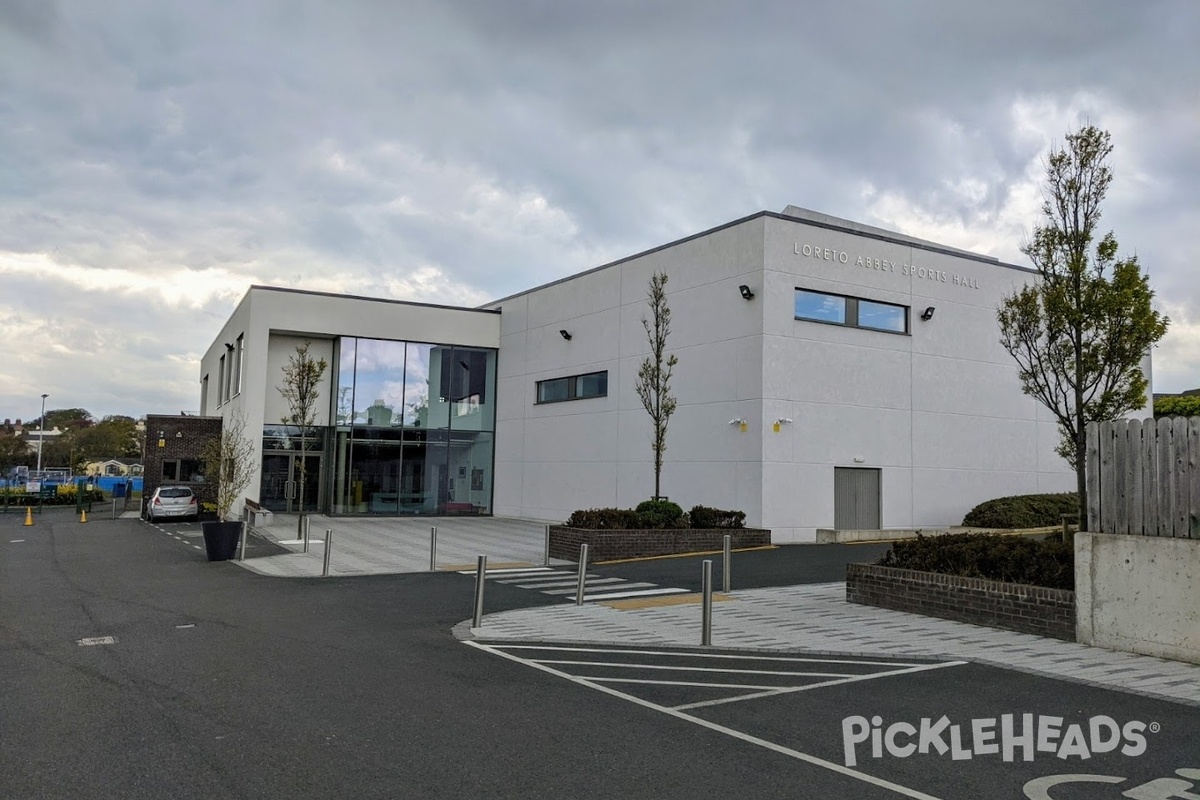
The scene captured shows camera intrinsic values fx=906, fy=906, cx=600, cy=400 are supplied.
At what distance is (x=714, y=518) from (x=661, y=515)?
149 cm

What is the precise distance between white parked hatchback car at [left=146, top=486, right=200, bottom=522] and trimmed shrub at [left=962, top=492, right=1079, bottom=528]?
26490 millimetres

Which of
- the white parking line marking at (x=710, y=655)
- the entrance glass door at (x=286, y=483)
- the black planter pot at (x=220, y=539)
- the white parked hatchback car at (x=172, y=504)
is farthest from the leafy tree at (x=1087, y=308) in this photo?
the white parked hatchback car at (x=172, y=504)

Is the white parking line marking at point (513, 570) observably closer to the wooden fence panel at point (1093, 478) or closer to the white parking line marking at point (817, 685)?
the white parking line marking at point (817, 685)

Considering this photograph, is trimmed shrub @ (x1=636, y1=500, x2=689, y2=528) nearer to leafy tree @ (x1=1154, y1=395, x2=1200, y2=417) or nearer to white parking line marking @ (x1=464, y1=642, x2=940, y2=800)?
white parking line marking @ (x1=464, y1=642, x2=940, y2=800)

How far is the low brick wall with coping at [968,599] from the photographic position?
9836 millimetres

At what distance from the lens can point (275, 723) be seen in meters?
6.23

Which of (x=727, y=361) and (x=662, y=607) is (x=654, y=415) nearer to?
(x=727, y=361)

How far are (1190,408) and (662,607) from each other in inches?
1380

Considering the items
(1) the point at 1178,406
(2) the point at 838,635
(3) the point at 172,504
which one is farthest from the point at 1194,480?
(1) the point at 1178,406

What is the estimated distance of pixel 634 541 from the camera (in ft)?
62.8

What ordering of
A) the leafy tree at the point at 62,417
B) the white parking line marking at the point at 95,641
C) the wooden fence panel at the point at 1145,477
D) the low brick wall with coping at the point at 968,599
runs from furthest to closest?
the leafy tree at the point at 62,417 < the low brick wall with coping at the point at 968,599 < the white parking line marking at the point at 95,641 < the wooden fence panel at the point at 1145,477

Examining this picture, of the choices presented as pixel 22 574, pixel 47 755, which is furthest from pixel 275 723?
pixel 22 574

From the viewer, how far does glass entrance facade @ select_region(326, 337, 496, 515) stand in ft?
106

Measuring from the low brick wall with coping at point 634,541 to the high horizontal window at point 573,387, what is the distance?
28.5ft
